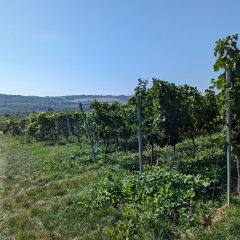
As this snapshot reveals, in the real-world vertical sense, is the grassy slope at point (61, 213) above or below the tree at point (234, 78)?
below

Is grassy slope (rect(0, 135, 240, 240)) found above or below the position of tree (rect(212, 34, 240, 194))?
below

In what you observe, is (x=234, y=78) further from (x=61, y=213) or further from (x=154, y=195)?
(x=61, y=213)

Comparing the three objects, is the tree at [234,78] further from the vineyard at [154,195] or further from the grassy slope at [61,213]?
the grassy slope at [61,213]

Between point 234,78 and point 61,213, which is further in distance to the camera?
point 61,213

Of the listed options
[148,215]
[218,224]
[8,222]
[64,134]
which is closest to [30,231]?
[8,222]

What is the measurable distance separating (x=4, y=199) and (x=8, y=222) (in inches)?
126

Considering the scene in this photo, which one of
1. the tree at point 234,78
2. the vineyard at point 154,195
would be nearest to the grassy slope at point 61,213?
the vineyard at point 154,195

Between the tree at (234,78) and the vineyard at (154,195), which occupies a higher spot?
the tree at (234,78)

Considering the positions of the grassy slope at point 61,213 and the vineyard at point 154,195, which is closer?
the grassy slope at point 61,213

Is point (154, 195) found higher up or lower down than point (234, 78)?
lower down

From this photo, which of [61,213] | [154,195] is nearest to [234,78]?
[154,195]

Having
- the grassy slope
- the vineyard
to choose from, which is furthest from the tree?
the grassy slope

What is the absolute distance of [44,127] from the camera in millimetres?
38312

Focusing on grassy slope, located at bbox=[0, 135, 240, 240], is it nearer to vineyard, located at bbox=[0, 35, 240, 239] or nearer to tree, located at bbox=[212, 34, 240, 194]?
vineyard, located at bbox=[0, 35, 240, 239]
